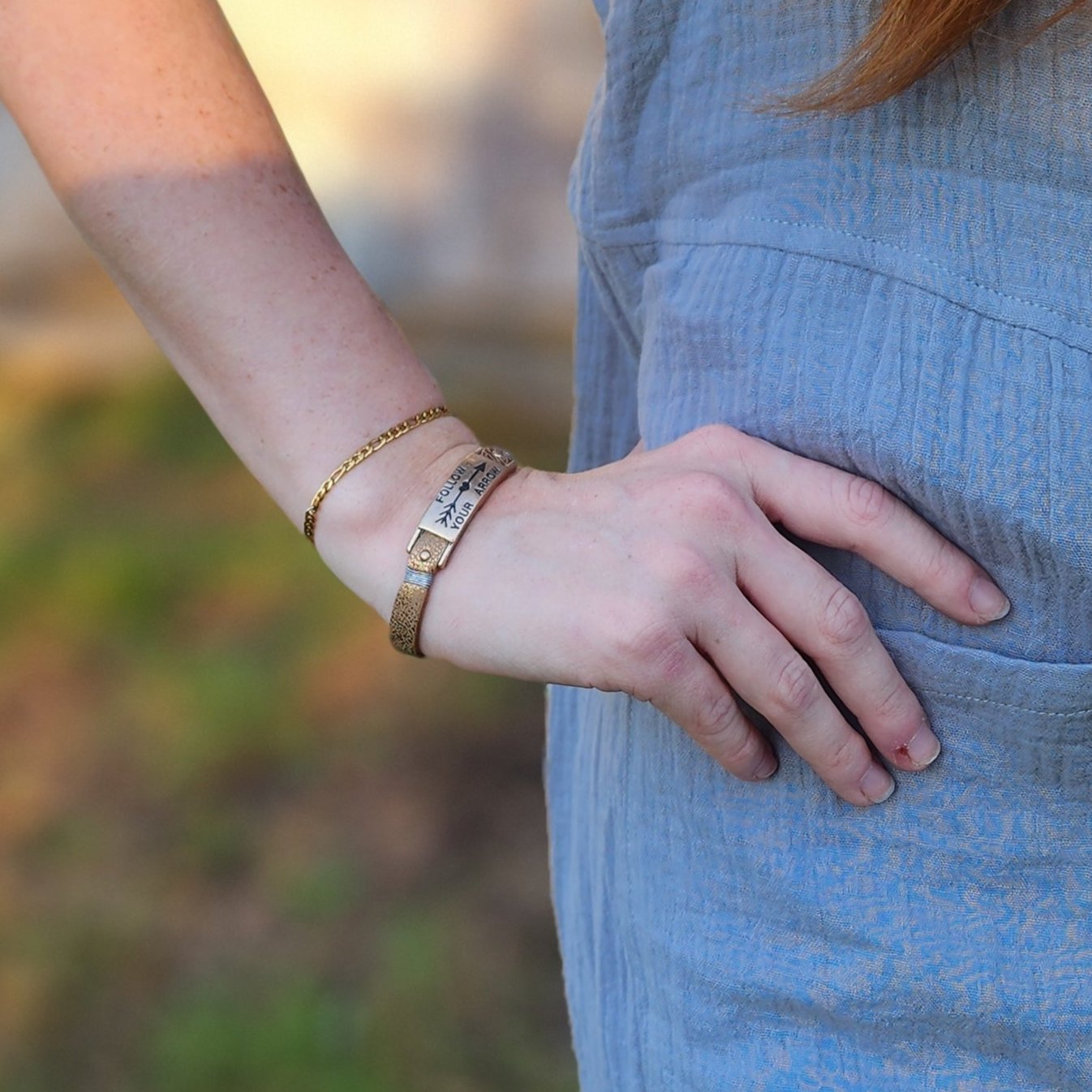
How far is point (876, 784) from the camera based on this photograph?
81 centimetres

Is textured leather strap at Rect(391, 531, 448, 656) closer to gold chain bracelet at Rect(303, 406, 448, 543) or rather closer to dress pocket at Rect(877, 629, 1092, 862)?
gold chain bracelet at Rect(303, 406, 448, 543)

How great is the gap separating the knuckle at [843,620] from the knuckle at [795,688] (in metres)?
0.04

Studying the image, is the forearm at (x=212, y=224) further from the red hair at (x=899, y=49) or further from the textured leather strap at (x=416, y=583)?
the red hair at (x=899, y=49)

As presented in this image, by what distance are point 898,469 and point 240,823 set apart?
2.17 meters

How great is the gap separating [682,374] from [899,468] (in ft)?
0.56

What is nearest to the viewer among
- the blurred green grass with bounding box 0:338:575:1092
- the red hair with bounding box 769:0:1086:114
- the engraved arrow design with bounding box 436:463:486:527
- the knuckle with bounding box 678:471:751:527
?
the red hair with bounding box 769:0:1086:114

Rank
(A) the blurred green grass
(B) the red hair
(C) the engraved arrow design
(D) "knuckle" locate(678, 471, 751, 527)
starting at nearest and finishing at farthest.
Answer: (B) the red hair → (D) "knuckle" locate(678, 471, 751, 527) → (C) the engraved arrow design → (A) the blurred green grass

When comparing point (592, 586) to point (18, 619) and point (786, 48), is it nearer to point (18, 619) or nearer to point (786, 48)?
point (786, 48)

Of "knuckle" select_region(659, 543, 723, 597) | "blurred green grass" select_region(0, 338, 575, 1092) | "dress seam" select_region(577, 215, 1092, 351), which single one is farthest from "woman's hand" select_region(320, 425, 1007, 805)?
"blurred green grass" select_region(0, 338, 575, 1092)

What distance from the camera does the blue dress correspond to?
75 cm

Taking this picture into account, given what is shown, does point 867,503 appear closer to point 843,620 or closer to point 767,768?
point 843,620

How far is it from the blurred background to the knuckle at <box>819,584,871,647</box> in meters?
1.68

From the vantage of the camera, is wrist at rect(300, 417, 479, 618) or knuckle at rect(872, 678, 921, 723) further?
wrist at rect(300, 417, 479, 618)

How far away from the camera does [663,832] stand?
2.95 feet
